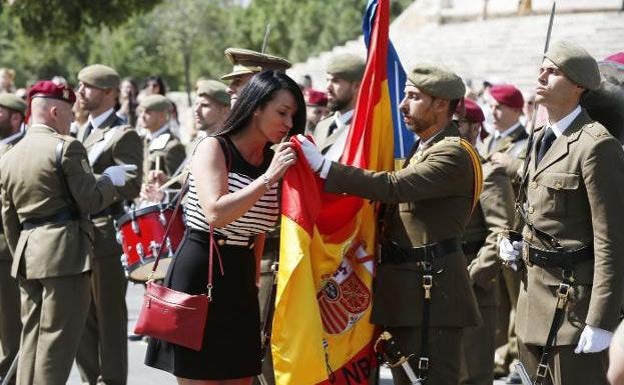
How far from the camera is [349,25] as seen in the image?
172ft

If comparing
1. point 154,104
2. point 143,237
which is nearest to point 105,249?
point 143,237

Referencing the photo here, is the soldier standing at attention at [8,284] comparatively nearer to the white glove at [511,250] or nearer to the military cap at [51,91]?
the military cap at [51,91]

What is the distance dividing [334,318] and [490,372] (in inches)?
101

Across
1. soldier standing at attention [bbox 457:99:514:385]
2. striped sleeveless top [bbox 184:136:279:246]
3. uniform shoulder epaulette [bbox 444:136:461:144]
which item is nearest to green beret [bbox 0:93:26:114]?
soldier standing at attention [bbox 457:99:514:385]

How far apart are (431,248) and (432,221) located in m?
0.13

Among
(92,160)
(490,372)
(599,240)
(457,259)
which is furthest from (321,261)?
(92,160)

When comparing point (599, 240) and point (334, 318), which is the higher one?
point (599, 240)

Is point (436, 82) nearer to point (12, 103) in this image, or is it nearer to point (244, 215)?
point (244, 215)

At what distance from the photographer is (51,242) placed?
24.7 ft

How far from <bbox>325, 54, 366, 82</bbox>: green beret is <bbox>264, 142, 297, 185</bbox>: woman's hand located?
2.55 m

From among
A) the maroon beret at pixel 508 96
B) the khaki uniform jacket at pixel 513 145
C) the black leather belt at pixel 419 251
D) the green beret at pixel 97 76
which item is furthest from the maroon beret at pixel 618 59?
the green beret at pixel 97 76

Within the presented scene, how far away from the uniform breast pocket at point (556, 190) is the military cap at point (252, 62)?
7.34ft

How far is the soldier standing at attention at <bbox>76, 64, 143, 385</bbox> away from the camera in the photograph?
8.65 metres

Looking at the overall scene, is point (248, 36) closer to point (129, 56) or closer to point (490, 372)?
point (129, 56)
